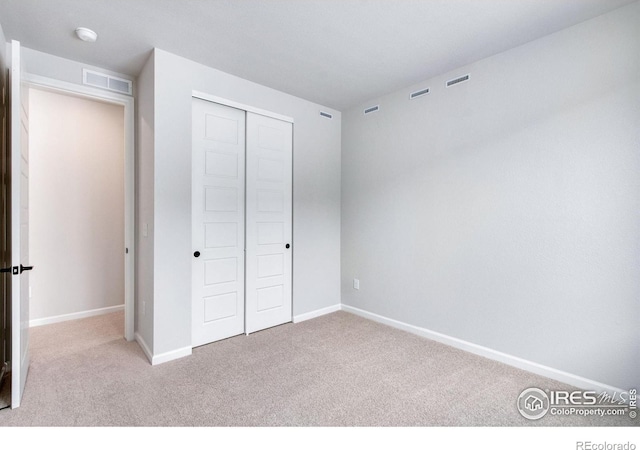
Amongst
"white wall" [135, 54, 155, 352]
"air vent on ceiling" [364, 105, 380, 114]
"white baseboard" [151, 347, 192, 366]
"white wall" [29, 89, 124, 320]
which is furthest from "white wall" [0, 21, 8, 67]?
"air vent on ceiling" [364, 105, 380, 114]

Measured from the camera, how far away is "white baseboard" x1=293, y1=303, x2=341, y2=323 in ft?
12.6

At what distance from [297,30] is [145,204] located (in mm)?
2038

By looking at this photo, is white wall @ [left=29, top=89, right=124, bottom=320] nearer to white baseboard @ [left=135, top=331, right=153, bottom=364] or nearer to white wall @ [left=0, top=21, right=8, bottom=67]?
white wall @ [left=0, top=21, right=8, bottom=67]

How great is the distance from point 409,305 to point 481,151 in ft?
5.78

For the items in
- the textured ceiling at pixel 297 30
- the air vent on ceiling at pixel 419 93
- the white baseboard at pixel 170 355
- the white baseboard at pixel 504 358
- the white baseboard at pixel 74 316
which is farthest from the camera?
the white baseboard at pixel 74 316

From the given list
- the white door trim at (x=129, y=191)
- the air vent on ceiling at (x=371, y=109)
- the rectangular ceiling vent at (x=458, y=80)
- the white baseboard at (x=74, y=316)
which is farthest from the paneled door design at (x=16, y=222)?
the rectangular ceiling vent at (x=458, y=80)

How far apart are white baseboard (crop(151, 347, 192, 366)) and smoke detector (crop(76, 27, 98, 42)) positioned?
264 cm

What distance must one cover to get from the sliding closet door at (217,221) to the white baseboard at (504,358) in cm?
177

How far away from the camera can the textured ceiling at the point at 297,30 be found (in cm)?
215

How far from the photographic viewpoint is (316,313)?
4035 mm

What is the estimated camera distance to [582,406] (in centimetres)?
211

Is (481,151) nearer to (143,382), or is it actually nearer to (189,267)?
(189,267)

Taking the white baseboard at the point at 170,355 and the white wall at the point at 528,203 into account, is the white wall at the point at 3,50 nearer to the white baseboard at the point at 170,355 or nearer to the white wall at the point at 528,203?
the white baseboard at the point at 170,355
